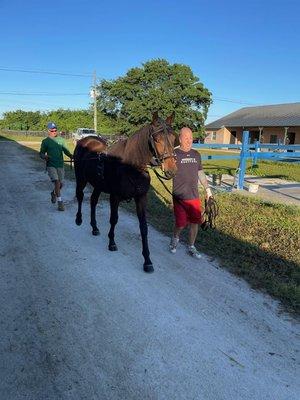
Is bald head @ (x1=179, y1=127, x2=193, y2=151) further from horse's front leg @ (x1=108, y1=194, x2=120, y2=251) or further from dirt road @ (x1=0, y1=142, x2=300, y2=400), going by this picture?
dirt road @ (x1=0, y1=142, x2=300, y2=400)

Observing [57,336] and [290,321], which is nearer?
[57,336]

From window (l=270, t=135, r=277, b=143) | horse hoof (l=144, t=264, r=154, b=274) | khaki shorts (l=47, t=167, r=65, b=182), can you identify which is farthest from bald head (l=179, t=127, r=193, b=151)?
window (l=270, t=135, r=277, b=143)

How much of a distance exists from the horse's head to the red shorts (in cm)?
101

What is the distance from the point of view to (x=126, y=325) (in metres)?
3.66

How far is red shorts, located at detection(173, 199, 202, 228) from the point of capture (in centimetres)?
555

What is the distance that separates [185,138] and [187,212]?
44.0 inches

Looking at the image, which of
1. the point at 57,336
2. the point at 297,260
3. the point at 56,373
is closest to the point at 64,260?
the point at 57,336

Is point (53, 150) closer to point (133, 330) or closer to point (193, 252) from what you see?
point (193, 252)

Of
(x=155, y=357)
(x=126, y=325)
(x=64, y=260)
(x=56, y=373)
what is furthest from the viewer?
(x=64, y=260)

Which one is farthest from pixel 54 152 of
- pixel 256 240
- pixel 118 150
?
pixel 256 240

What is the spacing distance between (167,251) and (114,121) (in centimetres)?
3934

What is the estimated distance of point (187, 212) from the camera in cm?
564

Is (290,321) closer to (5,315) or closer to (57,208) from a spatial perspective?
(5,315)

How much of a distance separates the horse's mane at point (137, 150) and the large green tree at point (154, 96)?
36555mm
